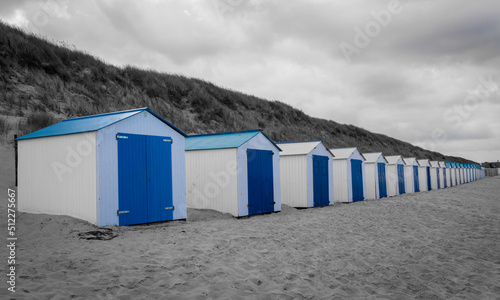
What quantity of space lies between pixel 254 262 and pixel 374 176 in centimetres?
1929

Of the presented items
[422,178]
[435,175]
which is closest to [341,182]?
[422,178]

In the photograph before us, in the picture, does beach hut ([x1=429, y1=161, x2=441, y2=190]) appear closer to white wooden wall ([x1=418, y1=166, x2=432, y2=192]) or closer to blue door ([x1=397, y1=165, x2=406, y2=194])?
white wooden wall ([x1=418, y1=166, x2=432, y2=192])

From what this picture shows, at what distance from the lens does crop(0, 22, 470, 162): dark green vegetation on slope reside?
17734mm

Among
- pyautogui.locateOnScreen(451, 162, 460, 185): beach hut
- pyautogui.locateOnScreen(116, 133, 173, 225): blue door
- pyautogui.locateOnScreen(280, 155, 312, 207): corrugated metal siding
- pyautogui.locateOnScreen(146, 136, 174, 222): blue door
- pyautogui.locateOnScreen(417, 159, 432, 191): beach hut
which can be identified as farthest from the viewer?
pyautogui.locateOnScreen(451, 162, 460, 185): beach hut

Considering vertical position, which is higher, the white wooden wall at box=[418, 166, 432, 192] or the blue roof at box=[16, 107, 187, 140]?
the blue roof at box=[16, 107, 187, 140]

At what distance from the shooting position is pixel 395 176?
2823 centimetres

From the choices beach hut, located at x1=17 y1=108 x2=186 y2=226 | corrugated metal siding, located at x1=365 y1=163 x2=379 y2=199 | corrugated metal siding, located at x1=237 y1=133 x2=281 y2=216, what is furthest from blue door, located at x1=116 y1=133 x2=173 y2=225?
corrugated metal siding, located at x1=365 y1=163 x2=379 y2=199

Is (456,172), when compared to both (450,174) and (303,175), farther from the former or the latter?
(303,175)

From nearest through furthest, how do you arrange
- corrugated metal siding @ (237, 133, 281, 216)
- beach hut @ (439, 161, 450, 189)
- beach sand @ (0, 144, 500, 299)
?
beach sand @ (0, 144, 500, 299)
corrugated metal siding @ (237, 133, 281, 216)
beach hut @ (439, 161, 450, 189)

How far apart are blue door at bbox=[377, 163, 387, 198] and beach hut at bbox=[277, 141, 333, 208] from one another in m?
8.66

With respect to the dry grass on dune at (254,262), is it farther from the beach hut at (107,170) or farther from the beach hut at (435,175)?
the beach hut at (435,175)

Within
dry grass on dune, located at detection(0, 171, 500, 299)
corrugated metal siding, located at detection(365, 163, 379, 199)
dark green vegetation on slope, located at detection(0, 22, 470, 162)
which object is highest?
dark green vegetation on slope, located at detection(0, 22, 470, 162)

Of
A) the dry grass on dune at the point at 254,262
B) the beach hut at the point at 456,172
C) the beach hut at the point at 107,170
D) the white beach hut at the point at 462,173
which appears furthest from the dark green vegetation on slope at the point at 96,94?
the white beach hut at the point at 462,173

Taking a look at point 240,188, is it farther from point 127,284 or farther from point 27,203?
point 127,284
